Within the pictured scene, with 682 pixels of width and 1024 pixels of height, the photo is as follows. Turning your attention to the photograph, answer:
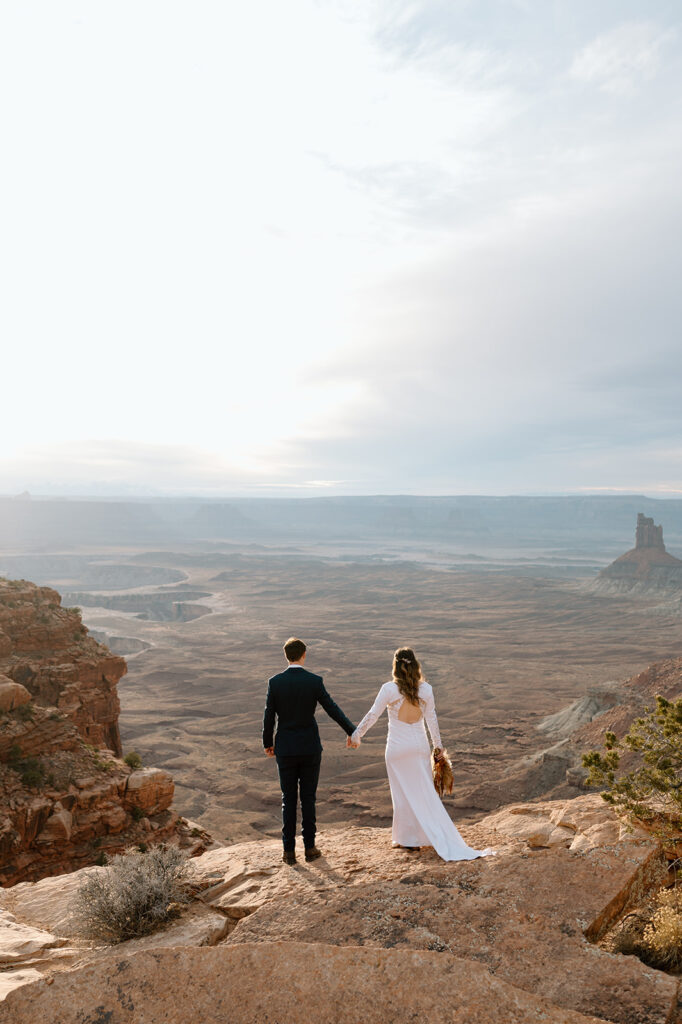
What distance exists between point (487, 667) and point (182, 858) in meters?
51.4

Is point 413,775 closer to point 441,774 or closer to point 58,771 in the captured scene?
point 441,774

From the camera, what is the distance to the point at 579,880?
13.0 ft

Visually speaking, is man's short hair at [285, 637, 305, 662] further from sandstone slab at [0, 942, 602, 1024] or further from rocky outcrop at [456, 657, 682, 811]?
rocky outcrop at [456, 657, 682, 811]

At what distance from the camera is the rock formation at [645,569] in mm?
89938

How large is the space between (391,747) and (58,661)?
34.0ft

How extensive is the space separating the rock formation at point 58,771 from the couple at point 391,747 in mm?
6069

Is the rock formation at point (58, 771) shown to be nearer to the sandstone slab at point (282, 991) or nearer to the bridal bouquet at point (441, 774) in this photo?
the bridal bouquet at point (441, 774)

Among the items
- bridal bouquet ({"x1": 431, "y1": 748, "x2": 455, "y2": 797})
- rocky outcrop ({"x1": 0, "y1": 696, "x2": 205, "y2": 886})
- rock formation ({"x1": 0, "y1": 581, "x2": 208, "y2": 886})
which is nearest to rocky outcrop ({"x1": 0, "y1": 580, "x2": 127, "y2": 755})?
rock formation ({"x1": 0, "y1": 581, "x2": 208, "y2": 886})

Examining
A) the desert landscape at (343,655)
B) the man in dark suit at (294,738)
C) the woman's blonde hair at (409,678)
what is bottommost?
the desert landscape at (343,655)

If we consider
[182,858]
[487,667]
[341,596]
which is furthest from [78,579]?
[182,858]

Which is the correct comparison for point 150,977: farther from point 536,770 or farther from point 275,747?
point 536,770

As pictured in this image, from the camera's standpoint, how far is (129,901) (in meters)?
3.96

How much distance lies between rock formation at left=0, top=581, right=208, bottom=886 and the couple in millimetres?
6069

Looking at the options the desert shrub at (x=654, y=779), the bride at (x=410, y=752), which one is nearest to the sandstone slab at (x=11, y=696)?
the bride at (x=410, y=752)
